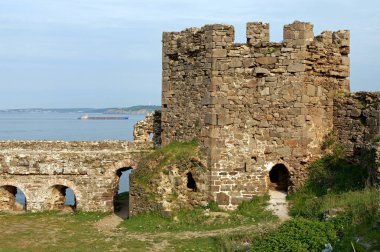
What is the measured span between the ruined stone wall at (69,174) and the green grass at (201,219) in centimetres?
338

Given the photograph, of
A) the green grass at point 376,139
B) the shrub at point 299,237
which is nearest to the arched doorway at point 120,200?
the shrub at point 299,237

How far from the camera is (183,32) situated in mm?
18750

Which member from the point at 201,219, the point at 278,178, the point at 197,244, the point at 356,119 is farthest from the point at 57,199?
the point at 356,119

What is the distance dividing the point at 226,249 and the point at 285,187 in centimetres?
556

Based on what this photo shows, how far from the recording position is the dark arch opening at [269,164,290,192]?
18.0 m

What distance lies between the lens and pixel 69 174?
67.5ft

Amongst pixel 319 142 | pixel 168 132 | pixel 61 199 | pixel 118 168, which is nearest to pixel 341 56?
pixel 319 142

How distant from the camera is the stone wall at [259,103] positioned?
16.9 m

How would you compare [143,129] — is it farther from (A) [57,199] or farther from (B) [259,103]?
(B) [259,103]

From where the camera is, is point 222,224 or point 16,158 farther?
point 16,158

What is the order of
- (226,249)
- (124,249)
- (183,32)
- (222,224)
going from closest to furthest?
1. (226,249)
2. (124,249)
3. (222,224)
4. (183,32)

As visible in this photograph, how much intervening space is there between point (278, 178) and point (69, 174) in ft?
28.2

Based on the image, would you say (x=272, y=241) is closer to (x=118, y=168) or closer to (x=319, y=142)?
(x=319, y=142)

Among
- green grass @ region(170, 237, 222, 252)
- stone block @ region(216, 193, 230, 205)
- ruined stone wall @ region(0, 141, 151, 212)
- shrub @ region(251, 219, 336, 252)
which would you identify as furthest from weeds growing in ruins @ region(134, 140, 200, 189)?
shrub @ region(251, 219, 336, 252)
